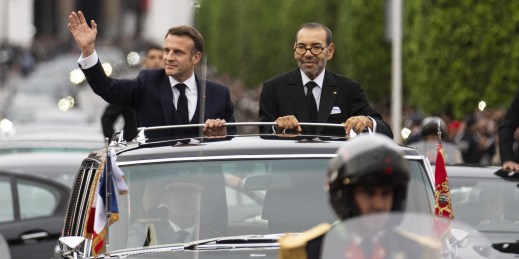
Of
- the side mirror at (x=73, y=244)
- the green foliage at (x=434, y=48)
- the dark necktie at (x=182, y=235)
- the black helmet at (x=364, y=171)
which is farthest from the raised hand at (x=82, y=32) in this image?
the green foliage at (x=434, y=48)

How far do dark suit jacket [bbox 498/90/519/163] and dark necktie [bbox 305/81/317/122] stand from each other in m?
2.34

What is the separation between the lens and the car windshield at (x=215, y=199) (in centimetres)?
663

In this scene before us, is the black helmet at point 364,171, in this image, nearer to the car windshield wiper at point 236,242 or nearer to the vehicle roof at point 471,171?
the car windshield wiper at point 236,242

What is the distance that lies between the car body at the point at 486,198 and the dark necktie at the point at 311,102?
2188mm

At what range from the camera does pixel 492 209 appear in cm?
1113

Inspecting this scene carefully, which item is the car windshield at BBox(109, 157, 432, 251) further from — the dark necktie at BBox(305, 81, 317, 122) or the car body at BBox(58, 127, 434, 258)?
the dark necktie at BBox(305, 81, 317, 122)

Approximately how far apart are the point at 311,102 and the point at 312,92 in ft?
0.18

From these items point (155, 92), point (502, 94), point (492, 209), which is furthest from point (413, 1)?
point (155, 92)

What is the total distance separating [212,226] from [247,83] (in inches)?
1869

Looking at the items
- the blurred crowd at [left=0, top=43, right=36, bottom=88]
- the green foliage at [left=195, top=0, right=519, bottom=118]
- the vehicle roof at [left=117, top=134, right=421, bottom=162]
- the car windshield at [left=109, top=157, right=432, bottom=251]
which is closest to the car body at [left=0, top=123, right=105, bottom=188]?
the green foliage at [left=195, top=0, right=519, bottom=118]

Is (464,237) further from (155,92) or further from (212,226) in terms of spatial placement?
(155,92)

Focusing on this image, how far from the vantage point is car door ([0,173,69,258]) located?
11094mm

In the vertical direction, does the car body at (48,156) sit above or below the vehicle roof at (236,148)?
below

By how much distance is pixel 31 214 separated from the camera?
1163 cm
